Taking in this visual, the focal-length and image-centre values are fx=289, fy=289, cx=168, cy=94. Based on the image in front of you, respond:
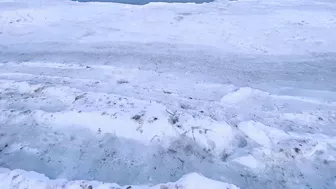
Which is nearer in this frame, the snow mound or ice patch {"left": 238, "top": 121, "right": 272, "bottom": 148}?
the snow mound

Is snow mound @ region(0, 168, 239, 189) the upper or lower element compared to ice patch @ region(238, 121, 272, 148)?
lower

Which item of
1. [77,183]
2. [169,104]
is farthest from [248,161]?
[77,183]

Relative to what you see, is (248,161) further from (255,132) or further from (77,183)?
(77,183)

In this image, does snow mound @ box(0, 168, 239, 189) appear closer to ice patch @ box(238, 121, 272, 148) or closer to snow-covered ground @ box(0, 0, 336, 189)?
snow-covered ground @ box(0, 0, 336, 189)

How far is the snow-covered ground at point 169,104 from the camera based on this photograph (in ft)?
11.6

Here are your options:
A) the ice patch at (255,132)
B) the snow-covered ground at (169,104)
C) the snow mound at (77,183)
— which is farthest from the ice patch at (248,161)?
the snow mound at (77,183)

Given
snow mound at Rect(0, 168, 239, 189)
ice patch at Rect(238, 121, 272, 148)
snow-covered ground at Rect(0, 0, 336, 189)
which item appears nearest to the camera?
snow mound at Rect(0, 168, 239, 189)

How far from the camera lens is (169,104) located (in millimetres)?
4520

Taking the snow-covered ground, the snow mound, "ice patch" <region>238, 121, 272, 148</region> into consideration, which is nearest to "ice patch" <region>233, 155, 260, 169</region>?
the snow-covered ground

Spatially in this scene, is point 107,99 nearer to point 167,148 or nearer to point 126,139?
point 126,139

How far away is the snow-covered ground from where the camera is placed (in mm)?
3525

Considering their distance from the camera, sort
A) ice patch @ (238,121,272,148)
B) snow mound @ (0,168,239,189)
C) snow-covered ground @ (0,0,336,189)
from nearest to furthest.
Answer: snow mound @ (0,168,239,189) → snow-covered ground @ (0,0,336,189) → ice patch @ (238,121,272,148)

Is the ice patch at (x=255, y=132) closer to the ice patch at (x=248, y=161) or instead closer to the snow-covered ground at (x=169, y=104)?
the snow-covered ground at (x=169, y=104)

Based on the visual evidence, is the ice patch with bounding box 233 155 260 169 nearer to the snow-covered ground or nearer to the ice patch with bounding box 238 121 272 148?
the snow-covered ground
